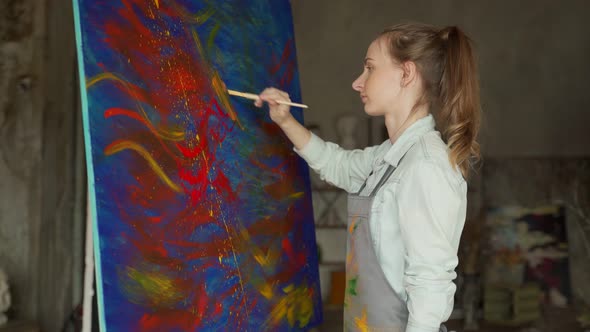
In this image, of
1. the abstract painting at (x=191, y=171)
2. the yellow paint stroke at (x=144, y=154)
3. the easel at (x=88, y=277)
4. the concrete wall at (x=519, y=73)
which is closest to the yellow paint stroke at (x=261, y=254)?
the abstract painting at (x=191, y=171)

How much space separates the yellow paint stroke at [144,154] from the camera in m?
1.19

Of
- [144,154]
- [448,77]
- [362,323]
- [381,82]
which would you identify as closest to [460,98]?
[448,77]

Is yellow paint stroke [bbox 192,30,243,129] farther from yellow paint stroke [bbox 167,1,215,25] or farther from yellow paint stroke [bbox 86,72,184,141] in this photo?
yellow paint stroke [bbox 86,72,184,141]

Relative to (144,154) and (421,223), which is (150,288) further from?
(421,223)

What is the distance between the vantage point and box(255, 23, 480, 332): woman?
1.46m

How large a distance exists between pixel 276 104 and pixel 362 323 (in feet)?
2.13

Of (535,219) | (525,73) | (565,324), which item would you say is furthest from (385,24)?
(565,324)

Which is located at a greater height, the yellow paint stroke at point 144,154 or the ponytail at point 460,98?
the ponytail at point 460,98

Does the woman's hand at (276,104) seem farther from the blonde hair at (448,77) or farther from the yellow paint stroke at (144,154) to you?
the yellow paint stroke at (144,154)

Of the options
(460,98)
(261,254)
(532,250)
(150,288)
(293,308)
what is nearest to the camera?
(150,288)

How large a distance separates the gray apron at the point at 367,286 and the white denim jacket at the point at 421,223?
3 centimetres

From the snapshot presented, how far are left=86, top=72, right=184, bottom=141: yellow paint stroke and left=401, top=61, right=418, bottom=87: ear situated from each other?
61cm

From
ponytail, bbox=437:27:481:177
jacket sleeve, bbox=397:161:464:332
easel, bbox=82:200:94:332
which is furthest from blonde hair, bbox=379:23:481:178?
easel, bbox=82:200:94:332

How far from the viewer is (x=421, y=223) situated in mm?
1468
